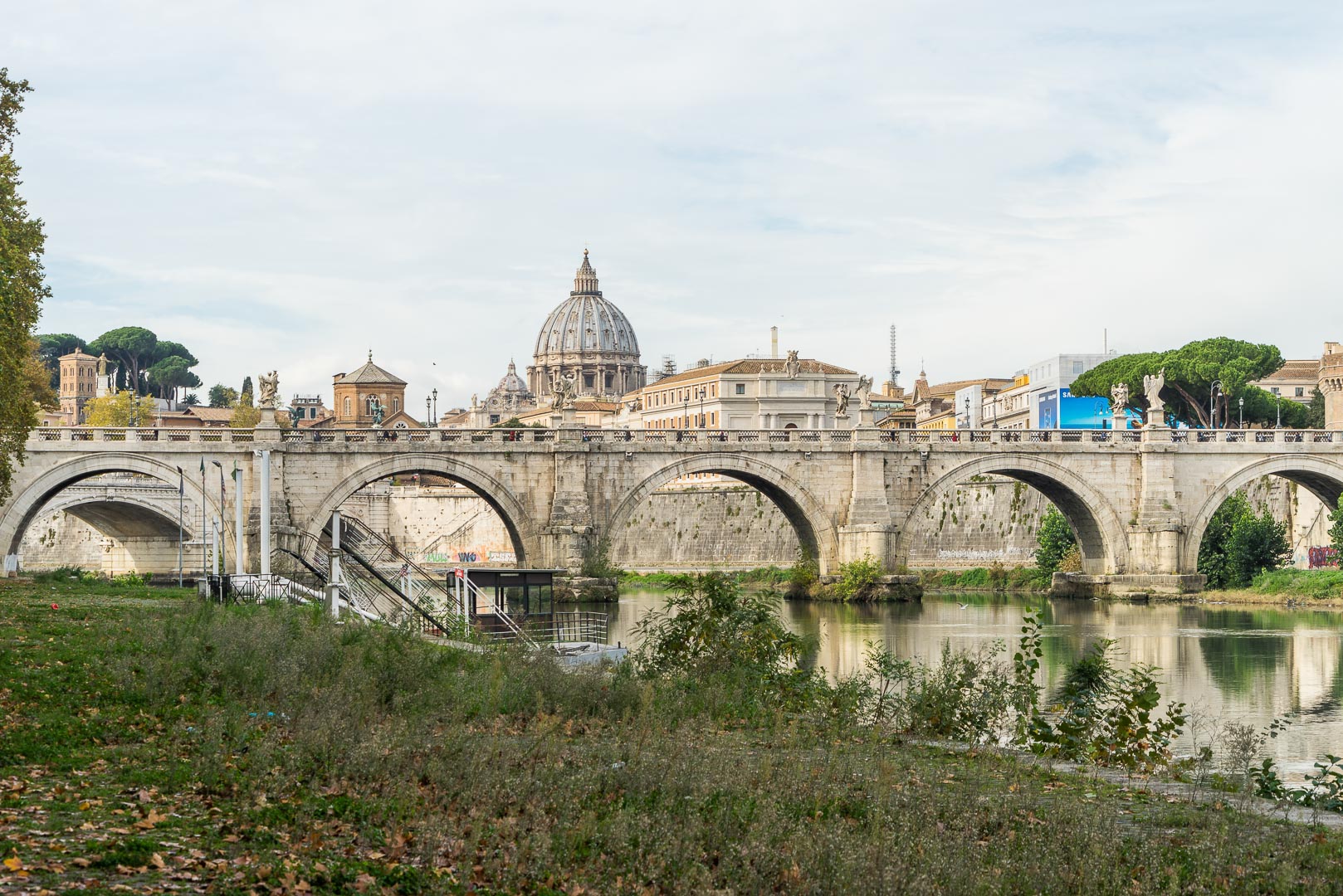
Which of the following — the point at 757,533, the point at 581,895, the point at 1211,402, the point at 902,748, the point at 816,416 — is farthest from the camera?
the point at 816,416

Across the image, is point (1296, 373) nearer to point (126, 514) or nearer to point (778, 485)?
point (778, 485)

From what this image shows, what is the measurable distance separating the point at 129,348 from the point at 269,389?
115 metres

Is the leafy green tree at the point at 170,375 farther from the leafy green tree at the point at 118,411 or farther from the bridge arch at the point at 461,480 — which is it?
the bridge arch at the point at 461,480

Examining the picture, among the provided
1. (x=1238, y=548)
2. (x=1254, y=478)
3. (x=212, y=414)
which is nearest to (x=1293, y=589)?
(x=1238, y=548)

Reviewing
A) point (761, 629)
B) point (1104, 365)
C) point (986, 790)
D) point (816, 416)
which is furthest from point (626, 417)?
point (986, 790)

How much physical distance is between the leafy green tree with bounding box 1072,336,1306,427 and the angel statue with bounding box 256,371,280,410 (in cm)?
5649

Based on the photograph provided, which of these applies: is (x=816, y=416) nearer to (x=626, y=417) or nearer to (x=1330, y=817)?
(x=626, y=417)

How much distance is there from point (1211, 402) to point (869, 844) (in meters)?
88.5

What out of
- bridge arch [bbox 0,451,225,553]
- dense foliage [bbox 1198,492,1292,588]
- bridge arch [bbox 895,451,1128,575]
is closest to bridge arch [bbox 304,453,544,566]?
bridge arch [bbox 0,451,225,553]

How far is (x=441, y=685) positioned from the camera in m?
18.0

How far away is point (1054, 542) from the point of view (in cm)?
6594

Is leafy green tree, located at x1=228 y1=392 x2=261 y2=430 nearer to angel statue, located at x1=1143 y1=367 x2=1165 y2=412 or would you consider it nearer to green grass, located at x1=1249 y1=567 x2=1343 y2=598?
angel statue, located at x1=1143 y1=367 x2=1165 y2=412

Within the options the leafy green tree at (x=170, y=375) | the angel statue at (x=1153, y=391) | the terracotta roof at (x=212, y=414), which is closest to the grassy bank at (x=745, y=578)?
the angel statue at (x=1153, y=391)

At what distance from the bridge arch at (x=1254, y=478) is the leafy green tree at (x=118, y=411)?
62.0 m
